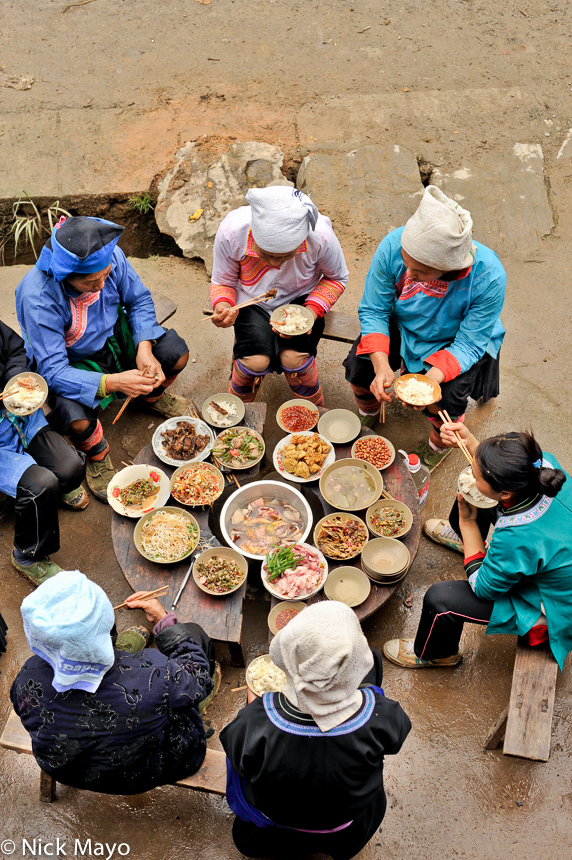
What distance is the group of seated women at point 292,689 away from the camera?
97.4 inches

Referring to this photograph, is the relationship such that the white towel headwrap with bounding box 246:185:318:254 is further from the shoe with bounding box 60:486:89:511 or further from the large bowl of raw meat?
the shoe with bounding box 60:486:89:511

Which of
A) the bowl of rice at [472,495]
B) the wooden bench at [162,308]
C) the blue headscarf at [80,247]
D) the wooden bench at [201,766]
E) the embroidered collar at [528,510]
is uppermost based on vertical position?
the blue headscarf at [80,247]

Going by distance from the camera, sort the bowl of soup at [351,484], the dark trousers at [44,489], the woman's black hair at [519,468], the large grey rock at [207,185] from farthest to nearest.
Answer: the large grey rock at [207,185] < the bowl of soup at [351,484] < the dark trousers at [44,489] < the woman's black hair at [519,468]

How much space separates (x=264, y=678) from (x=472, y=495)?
5.74 ft

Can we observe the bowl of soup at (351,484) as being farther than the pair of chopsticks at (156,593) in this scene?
Yes

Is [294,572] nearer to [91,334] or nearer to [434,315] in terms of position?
[434,315]

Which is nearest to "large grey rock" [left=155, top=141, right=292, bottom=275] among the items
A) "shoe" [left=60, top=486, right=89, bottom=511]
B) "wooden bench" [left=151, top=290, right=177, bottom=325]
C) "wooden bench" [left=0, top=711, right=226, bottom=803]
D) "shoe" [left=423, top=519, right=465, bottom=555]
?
"wooden bench" [left=151, top=290, right=177, bottom=325]

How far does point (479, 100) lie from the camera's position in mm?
7527

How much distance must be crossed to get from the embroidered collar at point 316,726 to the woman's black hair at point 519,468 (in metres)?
1.30

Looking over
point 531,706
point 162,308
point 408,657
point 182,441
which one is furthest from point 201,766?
point 162,308

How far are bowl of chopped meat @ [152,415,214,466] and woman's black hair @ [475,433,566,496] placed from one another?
2.15 meters

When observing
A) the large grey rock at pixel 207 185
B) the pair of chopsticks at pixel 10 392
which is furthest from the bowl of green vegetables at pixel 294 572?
the large grey rock at pixel 207 185

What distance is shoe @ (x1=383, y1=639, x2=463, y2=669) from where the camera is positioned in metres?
4.18

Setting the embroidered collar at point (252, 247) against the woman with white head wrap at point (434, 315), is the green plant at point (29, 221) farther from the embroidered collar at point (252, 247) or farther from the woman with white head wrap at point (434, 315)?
the woman with white head wrap at point (434, 315)
